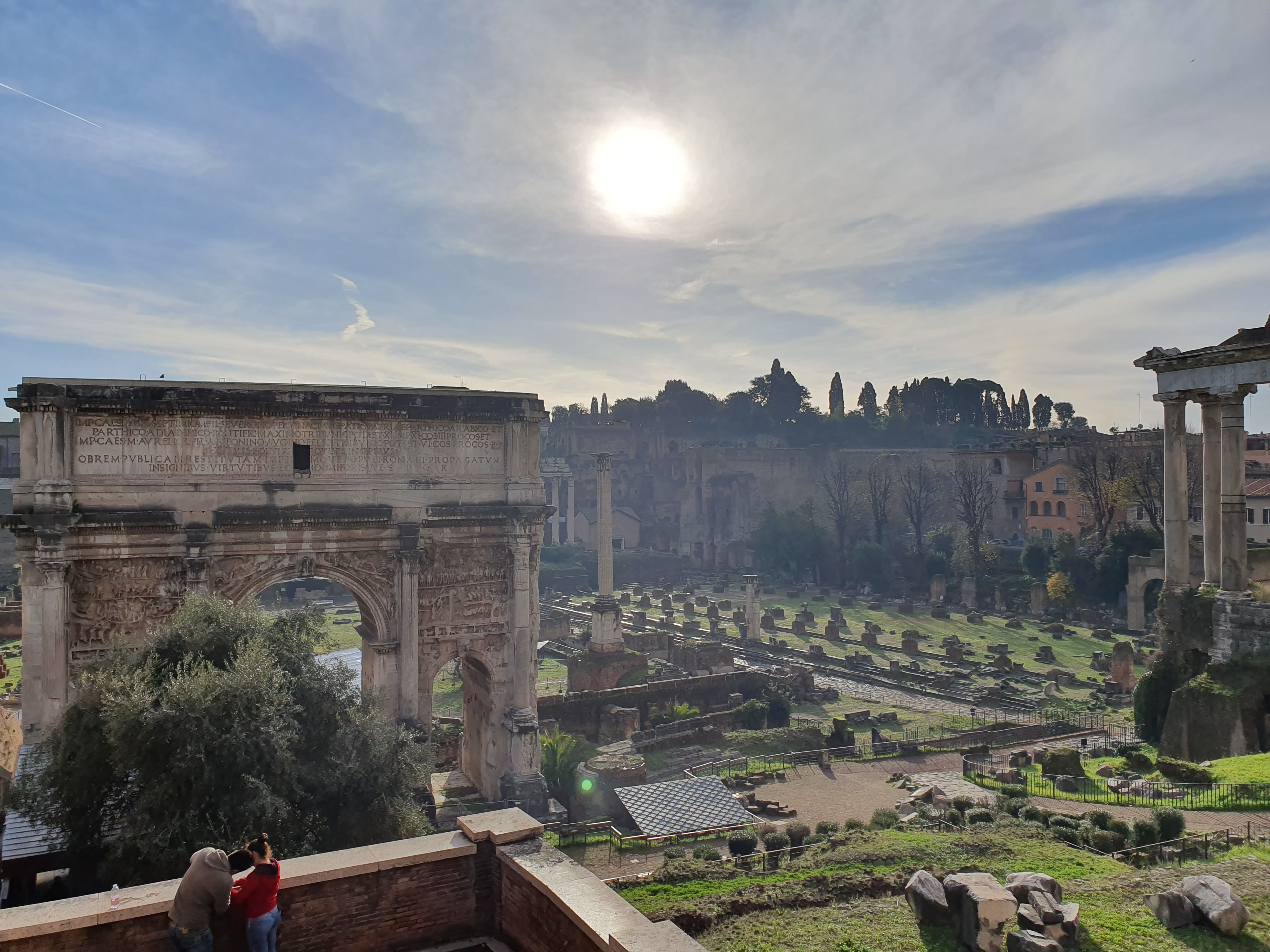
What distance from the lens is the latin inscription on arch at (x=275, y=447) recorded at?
1226 centimetres

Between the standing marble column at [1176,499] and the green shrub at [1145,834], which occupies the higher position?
the standing marble column at [1176,499]

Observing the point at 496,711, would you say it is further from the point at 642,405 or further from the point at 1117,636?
the point at 642,405

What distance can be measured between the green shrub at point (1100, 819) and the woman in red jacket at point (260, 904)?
9.95 m

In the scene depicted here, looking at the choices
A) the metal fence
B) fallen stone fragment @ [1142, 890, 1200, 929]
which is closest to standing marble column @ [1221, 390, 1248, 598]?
the metal fence

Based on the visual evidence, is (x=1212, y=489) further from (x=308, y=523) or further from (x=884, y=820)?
(x=308, y=523)

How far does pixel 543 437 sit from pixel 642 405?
991cm

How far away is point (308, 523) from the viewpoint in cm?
1315

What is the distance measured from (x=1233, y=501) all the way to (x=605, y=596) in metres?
17.5

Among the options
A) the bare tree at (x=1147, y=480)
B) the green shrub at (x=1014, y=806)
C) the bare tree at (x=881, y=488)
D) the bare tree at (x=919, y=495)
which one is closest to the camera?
the green shrub at (x=1014, y=806)

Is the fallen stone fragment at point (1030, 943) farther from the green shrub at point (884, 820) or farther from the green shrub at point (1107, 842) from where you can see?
the green shrub at point (884, 820)

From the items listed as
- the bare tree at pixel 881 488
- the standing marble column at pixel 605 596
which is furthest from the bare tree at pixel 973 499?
the standing marble column at pixel 605 596

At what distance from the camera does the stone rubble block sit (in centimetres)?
697

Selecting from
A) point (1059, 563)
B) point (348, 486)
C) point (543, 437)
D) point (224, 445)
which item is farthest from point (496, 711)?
point (543, 437)

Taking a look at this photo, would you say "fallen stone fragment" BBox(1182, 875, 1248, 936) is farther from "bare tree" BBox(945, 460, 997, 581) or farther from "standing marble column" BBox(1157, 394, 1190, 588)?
"bare tree" BBox(945, 460, 997, 581)
